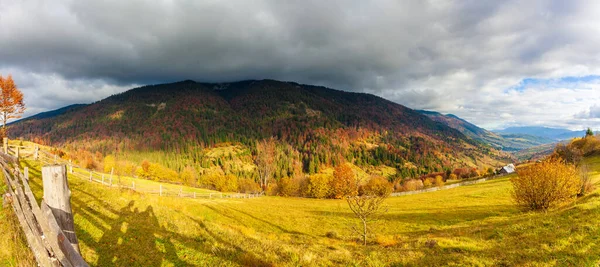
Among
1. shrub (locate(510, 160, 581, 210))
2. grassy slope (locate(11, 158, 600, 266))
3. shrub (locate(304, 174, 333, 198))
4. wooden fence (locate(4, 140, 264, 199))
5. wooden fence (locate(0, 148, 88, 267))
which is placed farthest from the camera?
shrub (locate(304, 174, 333, 198))

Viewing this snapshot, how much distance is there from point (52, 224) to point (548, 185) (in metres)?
37.0

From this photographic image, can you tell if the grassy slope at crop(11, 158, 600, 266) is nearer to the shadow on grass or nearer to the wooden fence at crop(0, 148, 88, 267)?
the shadow on grass

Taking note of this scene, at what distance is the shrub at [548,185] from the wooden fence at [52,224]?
36425 millimetres

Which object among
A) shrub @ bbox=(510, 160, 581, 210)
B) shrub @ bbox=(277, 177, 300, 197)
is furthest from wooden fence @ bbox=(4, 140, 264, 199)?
shrub @ bbox=(277, 177, 300, 197)

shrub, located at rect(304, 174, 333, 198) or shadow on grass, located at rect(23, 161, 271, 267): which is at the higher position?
shadow on grass, located at rect(23, 161, 271, 267)

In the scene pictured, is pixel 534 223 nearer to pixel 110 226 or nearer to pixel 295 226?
pixel 295 226

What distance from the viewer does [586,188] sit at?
31.5 meters

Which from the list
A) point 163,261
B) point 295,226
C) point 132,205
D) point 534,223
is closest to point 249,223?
point 295,226

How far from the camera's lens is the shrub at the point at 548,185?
25.1 m

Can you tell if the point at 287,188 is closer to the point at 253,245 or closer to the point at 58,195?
the point at 253,245

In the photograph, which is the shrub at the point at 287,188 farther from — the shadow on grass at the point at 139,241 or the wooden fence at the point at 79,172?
the shadow on grass at the point at 139,241

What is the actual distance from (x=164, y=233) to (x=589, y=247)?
66.8ft

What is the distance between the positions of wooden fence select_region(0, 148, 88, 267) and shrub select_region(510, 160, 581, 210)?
120 feet

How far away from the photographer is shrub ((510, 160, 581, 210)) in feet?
82.3
